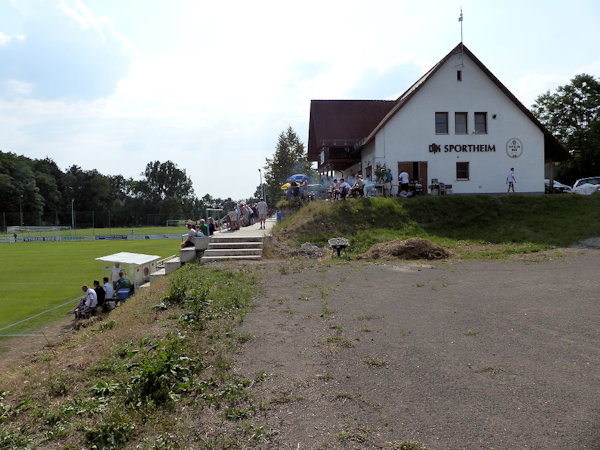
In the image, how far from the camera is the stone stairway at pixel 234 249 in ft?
51.6

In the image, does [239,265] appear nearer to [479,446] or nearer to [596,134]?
[479,446]

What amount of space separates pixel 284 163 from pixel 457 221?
36736mm

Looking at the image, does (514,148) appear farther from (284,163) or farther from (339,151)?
(284,163)

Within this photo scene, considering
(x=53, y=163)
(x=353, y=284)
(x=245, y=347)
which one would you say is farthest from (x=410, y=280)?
(x=53, y=163)

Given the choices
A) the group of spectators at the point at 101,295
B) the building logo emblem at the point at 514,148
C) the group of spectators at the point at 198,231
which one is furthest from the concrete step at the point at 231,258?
the building logo emblem at the point at 514,148

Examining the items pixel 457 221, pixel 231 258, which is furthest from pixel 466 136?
pixel 231 258

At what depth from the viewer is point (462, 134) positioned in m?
27.3

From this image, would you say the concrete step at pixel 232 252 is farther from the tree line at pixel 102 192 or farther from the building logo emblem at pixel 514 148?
the tree line at pixel 102 192

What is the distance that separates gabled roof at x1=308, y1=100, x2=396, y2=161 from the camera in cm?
3183

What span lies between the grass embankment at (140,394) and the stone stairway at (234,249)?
300 inches

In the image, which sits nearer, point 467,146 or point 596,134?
point 467,146

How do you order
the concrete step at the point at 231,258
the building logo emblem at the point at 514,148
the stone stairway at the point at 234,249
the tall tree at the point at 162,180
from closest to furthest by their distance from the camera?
the concrete step at the point at 231,258 < the stone stairway at the point at 234,249 < the building logo emblem at the point at 514,148 < the tall tree at the point at 162,180

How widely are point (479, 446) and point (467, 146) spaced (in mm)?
25921

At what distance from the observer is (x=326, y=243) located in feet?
59.9
